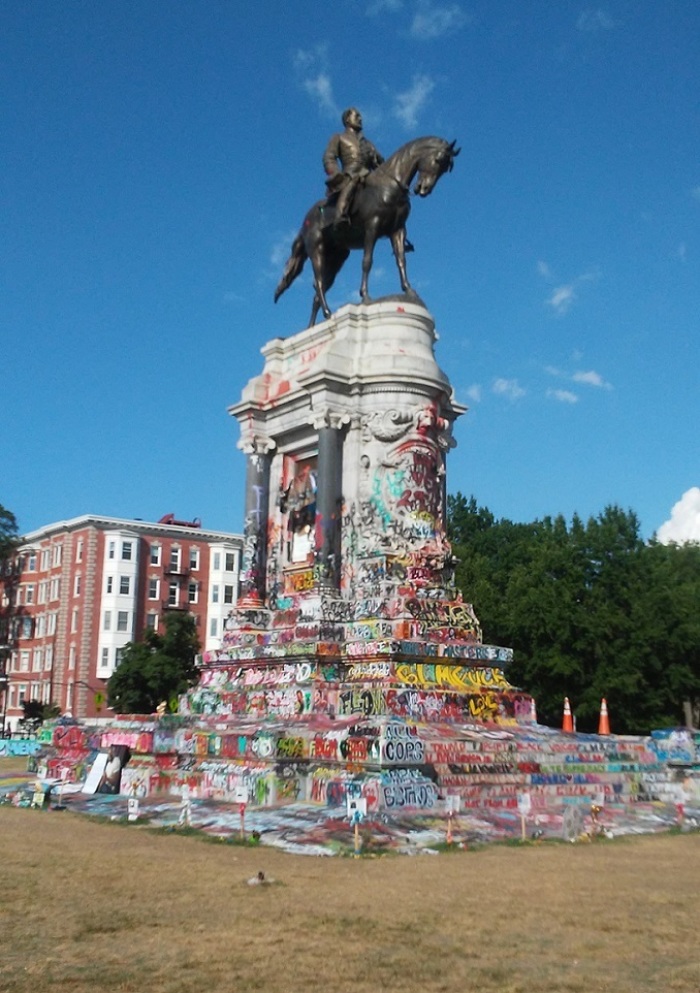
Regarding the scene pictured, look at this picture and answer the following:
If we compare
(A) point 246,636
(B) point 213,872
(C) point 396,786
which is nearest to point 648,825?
(C) point 396,786

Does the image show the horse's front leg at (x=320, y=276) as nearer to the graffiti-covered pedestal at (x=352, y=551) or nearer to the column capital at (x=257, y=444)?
the graffiti-covered pedestal at (x=352, y=551)

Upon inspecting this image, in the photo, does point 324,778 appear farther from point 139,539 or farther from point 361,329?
point 139,539

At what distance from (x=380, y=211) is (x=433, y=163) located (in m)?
2.22

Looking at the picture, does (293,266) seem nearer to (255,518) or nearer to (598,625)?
(255,518)

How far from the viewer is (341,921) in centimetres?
1141

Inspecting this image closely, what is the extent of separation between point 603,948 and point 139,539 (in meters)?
72.1

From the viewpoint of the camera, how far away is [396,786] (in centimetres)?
2033

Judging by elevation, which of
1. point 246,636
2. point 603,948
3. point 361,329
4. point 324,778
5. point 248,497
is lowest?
point 603,948

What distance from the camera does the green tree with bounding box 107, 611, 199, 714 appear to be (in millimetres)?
60844

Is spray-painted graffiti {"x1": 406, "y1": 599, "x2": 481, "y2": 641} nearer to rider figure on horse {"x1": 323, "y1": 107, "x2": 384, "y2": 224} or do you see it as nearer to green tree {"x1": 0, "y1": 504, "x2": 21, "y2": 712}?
rider figure on horse {"x1": 323, "y1": 107, "x2": 384, "y2": 224}

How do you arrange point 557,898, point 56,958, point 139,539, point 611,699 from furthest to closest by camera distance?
1. point 139,539
2. point 611,699
3. point 557,898
4. point 56,958

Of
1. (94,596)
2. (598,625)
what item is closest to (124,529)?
(94,596)

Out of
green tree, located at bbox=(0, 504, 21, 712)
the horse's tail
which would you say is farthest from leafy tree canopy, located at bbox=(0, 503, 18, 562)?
the horse's tail

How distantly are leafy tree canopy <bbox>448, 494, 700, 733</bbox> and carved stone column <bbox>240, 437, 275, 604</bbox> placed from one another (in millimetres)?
20203
